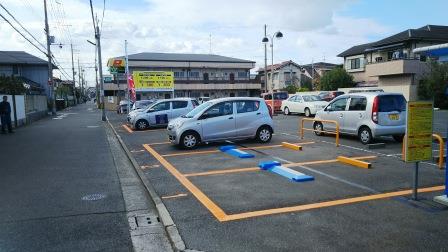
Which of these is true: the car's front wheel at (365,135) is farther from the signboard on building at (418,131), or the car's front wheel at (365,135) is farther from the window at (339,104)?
the signboard on building at (418,131)

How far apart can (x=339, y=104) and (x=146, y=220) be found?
9062 millimetres

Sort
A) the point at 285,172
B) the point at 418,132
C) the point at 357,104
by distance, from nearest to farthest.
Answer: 1. the point at 418,132
2. the point at 285,172
3. the point at 357,104

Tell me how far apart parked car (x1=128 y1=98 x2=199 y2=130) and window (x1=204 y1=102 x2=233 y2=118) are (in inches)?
286

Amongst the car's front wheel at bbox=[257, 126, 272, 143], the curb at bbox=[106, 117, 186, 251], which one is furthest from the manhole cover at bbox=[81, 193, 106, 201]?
the car's front wheel at bbox=[257, 126, 272, 143]

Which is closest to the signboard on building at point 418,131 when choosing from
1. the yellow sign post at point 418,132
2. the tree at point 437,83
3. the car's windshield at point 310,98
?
the yellow sign post at point 418,132

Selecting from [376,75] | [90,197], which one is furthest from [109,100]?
[90,197]

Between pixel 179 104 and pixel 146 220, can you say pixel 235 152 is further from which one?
pixel 179 104

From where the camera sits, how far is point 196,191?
261 inches

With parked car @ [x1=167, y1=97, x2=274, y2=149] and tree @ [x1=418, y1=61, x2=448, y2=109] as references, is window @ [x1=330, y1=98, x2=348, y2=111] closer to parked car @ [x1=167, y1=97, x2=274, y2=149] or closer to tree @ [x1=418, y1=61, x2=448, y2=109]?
parked car @ [x1=167, y1=97, x2=274, y2=149]

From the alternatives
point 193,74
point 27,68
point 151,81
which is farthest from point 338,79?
point 27,68

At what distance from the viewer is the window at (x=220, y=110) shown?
11.5 metres

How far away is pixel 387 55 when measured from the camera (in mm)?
39438

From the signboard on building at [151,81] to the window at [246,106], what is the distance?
1940 cm

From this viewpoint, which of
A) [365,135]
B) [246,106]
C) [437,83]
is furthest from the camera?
[437,83]
